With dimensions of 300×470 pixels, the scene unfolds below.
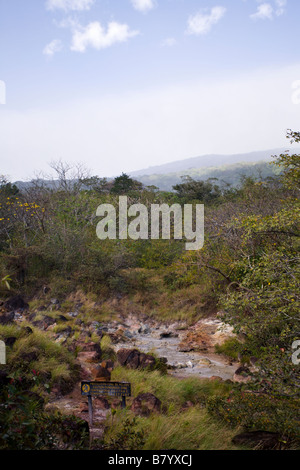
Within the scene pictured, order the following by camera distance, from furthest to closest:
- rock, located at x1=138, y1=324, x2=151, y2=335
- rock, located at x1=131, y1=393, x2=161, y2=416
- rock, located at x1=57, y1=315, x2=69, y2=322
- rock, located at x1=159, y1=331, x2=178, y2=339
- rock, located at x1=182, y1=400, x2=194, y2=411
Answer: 1. rock, located at x1=138, y1=324, x2=151, y2=335
2. rock, located at x1=159, y1=331, x2=178, y2=339
3. rock, located at x1=57, y1=315, x2=69, y2=322
4. rock, located at x1=182, y1=400, x2=194, y2=411
5. rock, located at x1=131, y1=393, x2=161, y2=416

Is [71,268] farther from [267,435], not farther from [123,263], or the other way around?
[267,435]

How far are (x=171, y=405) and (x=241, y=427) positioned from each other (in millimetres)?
989

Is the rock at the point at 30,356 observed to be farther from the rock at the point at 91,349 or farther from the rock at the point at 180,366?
the rock at the point at 180,366

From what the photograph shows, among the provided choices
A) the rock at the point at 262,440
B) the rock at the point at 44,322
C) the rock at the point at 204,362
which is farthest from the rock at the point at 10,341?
the rock at the point at 204,362

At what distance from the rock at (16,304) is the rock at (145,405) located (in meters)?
7.11

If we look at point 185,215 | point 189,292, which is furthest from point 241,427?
point 185,215

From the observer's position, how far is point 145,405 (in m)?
4.74

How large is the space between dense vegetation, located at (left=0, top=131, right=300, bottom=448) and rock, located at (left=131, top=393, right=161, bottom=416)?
1.64ft

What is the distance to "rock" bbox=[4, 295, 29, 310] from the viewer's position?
10.8 m

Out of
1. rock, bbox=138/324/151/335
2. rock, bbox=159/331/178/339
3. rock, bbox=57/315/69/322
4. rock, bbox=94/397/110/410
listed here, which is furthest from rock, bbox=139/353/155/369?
rock, bbox=57/315/69/322

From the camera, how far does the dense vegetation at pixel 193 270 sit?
5.10 metres

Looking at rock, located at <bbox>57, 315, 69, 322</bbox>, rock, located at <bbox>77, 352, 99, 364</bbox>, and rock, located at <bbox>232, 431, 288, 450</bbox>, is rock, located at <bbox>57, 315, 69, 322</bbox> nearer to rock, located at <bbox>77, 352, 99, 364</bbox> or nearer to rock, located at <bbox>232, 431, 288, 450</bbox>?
rock, located at <bbox>77, 352, 99, 364</bbox>
